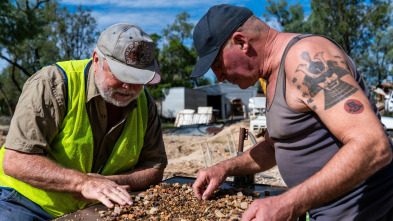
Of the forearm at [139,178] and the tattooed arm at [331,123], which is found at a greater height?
the tattooed arm at [331,123]

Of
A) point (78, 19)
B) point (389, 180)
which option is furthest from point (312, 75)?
point (78, 19)

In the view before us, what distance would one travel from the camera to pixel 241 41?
1807mm

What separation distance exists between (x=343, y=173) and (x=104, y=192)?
140 cm

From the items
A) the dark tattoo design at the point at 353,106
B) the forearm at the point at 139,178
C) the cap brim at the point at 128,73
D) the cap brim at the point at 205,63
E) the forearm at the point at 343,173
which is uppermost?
the cap brim at the point at 205,63

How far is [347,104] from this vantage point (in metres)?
1.40

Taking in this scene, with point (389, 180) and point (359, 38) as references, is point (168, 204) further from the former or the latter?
point (359, 38)

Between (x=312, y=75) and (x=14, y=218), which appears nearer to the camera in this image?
(x=312, y=75)

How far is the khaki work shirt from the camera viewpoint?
2.16m

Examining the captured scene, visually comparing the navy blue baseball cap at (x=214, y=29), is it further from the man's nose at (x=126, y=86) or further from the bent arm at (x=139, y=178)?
the bent arm at (x=139, y=178)

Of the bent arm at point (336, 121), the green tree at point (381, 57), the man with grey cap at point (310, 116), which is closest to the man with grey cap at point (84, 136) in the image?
the man with grey cap at point (310, 116)

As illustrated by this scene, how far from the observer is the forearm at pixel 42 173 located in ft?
7.02

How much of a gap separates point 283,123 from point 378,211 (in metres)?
0.67

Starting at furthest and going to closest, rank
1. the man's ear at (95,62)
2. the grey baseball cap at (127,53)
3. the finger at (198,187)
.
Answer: the man's ear at (95,62) < the grey baseball cap at (127,53) < the finger at (198,187)

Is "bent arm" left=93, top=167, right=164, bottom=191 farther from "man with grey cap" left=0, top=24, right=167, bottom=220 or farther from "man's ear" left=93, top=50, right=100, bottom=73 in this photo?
"man's ear" left=93, top=50, right=100, bottom=73
